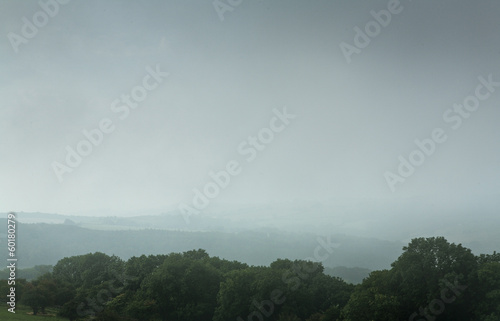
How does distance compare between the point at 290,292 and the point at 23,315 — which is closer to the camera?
the point at 23,315

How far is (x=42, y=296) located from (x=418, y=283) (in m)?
56.3

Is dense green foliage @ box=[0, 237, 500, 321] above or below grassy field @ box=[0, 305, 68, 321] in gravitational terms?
above

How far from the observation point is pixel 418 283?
129 ft

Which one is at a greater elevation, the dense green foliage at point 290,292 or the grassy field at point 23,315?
the dense green foliage at point 290,292

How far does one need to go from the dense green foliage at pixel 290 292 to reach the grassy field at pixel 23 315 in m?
1.72

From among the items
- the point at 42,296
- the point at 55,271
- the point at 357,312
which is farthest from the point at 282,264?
the point at 55,271

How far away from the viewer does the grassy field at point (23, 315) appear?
42.9 metres

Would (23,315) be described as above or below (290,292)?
below

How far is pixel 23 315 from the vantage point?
153 feet

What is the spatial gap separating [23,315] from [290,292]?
3996cm

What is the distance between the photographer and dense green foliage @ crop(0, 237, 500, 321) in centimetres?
3694

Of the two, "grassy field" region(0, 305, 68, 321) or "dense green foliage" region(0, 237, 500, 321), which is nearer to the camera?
"dense green foliage" region(0, 237, 500, 321)

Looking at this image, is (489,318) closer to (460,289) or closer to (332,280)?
(460,289)

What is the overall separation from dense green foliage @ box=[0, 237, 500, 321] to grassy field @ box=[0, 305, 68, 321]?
67.9 inches
